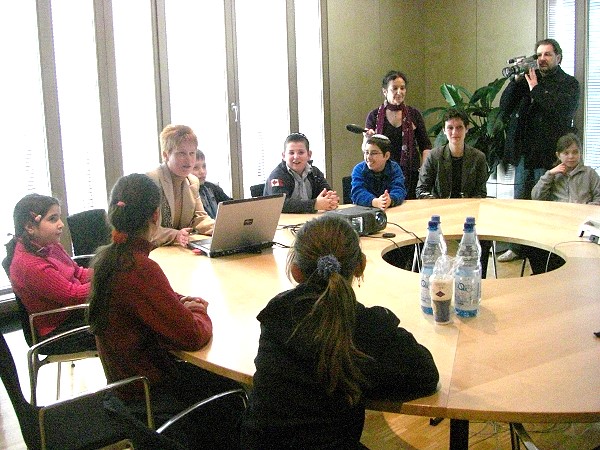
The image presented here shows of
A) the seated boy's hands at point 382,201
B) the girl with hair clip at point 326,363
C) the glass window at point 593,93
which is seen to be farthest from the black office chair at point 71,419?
the glass window at point 593,93

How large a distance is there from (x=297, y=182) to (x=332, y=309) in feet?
7.78

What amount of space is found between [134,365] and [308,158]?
6.83ft

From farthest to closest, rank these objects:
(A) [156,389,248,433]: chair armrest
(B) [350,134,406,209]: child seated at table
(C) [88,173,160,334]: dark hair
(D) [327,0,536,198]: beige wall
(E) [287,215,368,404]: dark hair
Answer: (D) [327,0,536,198]: beige wall
(B) [350,134,406,209]: child seated at table
(C) [88,173,160,334]: dark hair
(A) [156,389,248,433]: chair armrest
(E) [287,215,368,404]: dark hair

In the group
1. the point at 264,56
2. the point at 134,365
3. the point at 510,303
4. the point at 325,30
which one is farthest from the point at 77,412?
the point at 325,30

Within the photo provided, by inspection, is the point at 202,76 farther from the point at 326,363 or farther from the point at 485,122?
the point at 326,363

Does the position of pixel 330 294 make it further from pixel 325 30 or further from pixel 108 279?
pixel 325 30

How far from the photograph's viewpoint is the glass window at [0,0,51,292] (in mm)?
3965

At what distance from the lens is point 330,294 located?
1.37 metres

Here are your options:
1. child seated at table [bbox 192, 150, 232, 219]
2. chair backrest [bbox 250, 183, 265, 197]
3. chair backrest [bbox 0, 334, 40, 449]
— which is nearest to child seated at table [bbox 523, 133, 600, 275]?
chair backrest [bbox 250, 183, 265, 197]

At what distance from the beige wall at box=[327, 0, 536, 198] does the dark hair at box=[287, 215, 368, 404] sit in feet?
14.6

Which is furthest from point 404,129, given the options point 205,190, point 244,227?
point 244,227

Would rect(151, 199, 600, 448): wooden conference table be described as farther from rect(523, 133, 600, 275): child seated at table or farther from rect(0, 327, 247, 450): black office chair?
rect(523, 133, 600, 275): child seated at table

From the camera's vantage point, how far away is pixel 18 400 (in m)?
1.62

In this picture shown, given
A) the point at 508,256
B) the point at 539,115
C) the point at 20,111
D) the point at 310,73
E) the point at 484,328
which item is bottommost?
the point at 508,256
